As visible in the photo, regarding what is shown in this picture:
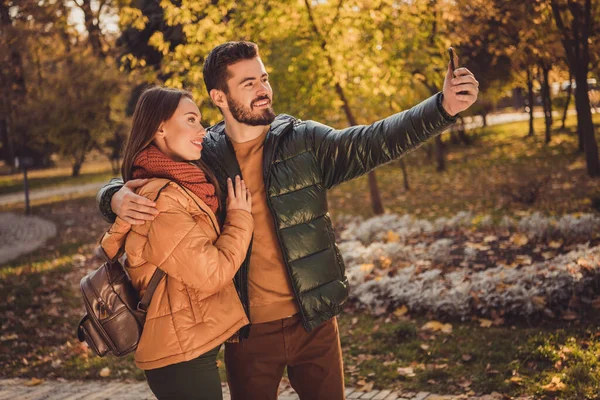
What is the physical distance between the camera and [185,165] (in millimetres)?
2736

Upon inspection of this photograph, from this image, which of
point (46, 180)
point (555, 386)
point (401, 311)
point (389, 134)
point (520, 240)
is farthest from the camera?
point (46, 180)

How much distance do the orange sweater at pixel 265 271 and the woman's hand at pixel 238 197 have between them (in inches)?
9.1

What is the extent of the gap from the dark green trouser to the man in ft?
1.36

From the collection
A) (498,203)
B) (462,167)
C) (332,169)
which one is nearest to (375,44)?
(498,203)

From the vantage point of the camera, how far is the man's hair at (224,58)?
3.11 meters

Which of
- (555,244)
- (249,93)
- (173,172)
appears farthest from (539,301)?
(173,172)

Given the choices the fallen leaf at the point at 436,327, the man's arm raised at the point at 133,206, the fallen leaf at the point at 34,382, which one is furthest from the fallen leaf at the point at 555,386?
the fallen leaf at the point at 34,382

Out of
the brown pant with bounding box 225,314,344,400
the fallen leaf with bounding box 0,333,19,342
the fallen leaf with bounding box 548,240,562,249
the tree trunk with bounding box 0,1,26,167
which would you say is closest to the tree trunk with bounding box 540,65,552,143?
the fallen leaf with bounding box 548,240,562,249

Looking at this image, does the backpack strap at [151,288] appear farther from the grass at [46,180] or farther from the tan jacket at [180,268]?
the grass at [46,180]

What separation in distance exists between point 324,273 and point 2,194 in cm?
3036

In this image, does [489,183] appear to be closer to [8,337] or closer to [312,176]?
[8,337]

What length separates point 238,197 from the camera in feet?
9.33

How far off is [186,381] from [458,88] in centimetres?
162

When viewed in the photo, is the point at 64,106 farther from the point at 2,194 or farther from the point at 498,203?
the point at 498,203
